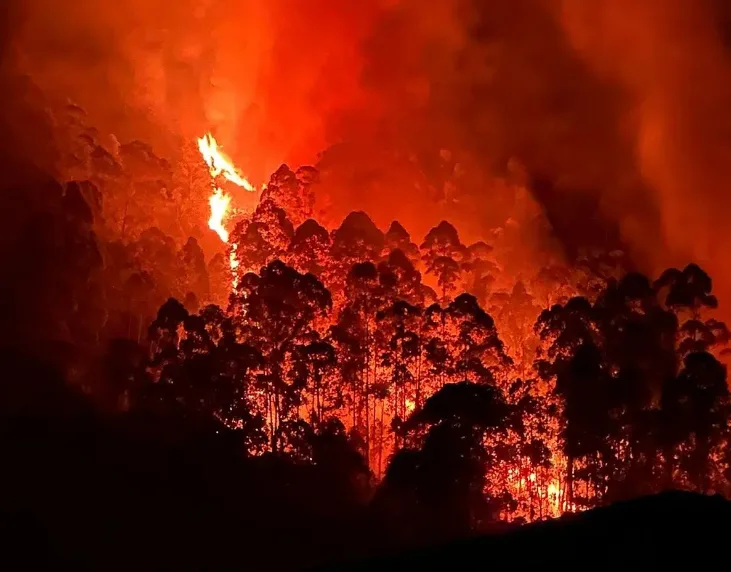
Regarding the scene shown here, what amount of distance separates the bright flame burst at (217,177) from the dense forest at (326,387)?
213 inches

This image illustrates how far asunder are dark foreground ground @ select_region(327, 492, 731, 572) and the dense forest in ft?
20.5

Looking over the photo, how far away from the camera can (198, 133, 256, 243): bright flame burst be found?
44.2 metres

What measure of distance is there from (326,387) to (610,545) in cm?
1404

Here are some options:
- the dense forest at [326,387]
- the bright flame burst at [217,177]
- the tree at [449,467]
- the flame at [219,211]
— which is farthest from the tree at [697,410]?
the flame at [219,211]

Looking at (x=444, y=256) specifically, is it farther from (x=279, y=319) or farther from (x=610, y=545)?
(x=610, y=545)

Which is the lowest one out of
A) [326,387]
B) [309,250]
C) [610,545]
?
[610,545]

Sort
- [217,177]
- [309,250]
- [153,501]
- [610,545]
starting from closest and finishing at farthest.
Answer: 1. [610,545]
2. [153,501]
3. [309,250]
4. [217,177]

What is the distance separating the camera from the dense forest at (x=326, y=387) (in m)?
28.0

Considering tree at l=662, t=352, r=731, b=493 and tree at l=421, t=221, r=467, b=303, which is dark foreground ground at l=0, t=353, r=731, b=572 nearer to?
tree at l=662, t=352, r=731, b=493

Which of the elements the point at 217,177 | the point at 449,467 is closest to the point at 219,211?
the point at 217,177

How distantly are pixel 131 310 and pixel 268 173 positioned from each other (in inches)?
449

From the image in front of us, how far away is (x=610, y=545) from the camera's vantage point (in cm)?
1884

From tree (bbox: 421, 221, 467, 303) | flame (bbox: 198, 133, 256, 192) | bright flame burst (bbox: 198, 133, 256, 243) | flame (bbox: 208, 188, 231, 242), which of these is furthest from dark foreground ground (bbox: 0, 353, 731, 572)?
flame (bbox: 198, 133, 256, 192)

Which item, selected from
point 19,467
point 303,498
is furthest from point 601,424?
point 19,467
